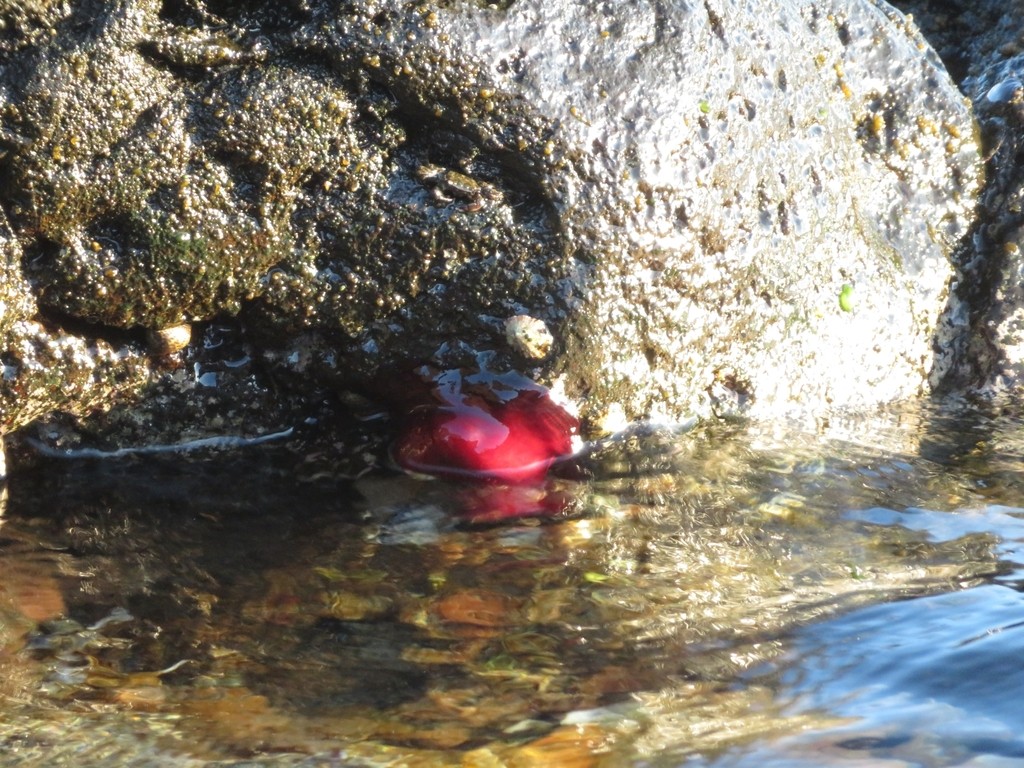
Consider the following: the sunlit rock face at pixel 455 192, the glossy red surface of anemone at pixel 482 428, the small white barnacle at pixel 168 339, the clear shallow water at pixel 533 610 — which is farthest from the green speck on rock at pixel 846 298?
the small white barnacle at pixel 168 339

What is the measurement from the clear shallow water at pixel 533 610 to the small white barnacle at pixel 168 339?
1.51 ft

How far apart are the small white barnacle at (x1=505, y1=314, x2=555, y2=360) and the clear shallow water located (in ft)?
1.70

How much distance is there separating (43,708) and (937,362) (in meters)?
4.18

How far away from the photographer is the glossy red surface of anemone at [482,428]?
3971mm

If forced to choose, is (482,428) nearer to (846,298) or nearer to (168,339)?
(168,339)

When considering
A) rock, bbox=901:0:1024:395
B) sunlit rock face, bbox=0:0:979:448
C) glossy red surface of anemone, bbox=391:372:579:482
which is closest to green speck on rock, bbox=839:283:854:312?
sunlit rock face, bbox=0:0:979:448

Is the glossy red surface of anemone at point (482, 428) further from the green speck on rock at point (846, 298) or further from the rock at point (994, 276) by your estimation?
the rock at point (994, 276)

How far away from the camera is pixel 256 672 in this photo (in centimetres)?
265

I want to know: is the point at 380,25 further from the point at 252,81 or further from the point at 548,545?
the point at 548,545

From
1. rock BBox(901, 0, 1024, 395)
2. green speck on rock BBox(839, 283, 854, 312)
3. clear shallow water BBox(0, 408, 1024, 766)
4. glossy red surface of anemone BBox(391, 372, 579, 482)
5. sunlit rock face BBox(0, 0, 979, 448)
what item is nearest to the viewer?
clear shallow water BBox(0, 408, 1024, 766)

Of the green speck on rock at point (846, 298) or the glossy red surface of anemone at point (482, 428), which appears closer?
the glossy red surface of anemone at point (482, 428)

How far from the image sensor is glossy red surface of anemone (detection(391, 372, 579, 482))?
397 centimetres

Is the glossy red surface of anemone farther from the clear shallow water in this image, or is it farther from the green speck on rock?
the green speck on rock

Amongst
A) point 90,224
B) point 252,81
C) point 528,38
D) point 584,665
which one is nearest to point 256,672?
point 584,665
